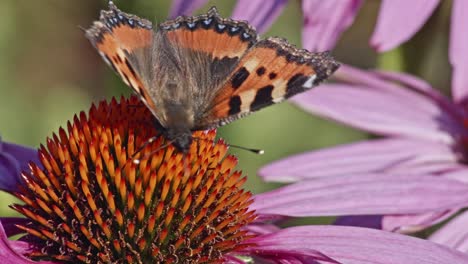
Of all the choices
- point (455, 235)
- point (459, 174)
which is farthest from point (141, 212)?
point (459, 174)

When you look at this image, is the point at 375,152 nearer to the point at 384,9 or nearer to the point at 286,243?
the point at 384,9

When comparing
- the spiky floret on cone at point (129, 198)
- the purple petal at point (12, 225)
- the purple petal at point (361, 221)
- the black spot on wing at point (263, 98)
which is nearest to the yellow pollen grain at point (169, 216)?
the spiky floret on cone at point (129, 198)

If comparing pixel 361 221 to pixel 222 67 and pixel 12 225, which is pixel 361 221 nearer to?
pixel 222 67

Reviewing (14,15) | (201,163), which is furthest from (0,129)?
(201,163)

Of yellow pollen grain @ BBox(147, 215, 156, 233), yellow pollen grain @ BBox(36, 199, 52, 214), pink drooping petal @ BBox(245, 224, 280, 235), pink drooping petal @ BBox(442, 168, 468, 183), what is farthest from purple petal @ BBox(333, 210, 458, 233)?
yellow pollen grain @ BBox(36, 199, 52, 214)

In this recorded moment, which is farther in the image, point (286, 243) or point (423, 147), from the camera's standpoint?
point (423, 147)

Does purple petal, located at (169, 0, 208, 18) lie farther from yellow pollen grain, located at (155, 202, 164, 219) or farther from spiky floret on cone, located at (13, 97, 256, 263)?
yellow pollen grain, located at (155, 202, 164, 219)
